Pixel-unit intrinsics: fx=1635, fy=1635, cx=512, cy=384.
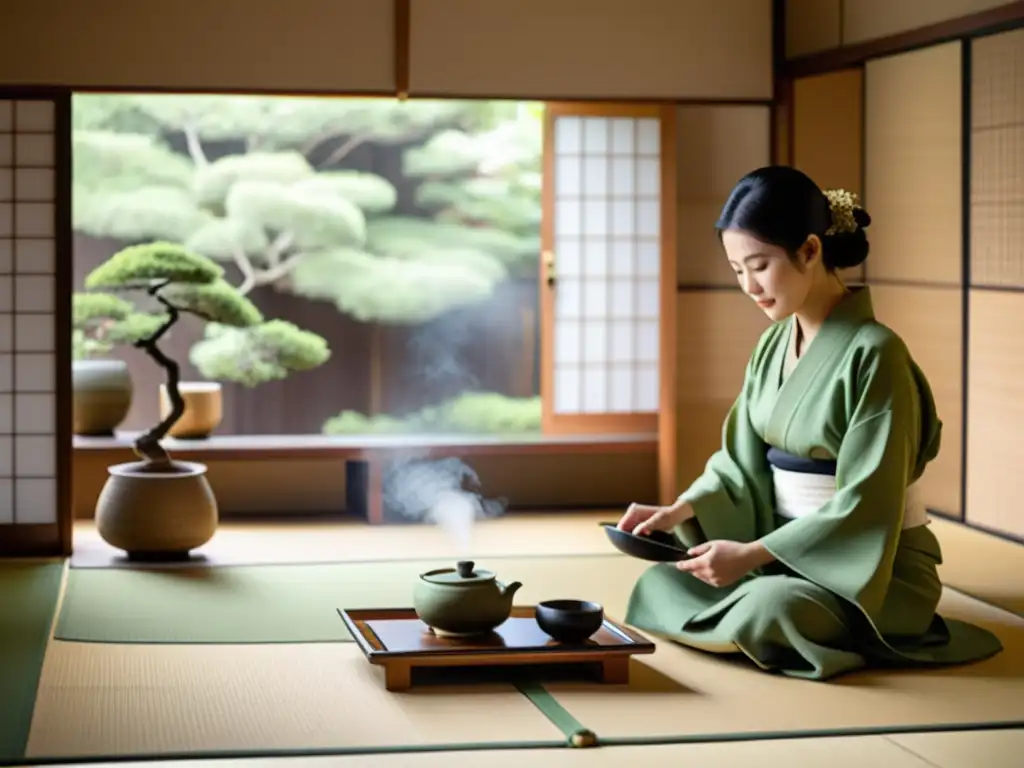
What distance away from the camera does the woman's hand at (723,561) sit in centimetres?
404

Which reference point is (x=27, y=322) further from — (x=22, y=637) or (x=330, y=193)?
(x=330, y=193)

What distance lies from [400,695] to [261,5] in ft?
11.5

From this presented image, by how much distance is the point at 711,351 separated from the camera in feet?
23.2

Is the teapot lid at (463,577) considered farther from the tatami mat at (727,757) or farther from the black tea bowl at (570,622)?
the tatami mat at (727,757)

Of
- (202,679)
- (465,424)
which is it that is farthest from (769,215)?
(465,424)

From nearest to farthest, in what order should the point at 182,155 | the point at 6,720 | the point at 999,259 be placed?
1. the point at 6,720
2. the point at 999,259
3. the point at 182,155

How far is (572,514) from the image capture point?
7.09 metres

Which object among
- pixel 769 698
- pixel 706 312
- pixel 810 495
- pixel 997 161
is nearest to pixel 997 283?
pixel 997 161

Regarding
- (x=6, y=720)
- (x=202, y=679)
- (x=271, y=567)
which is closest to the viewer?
(x=6, y=720)

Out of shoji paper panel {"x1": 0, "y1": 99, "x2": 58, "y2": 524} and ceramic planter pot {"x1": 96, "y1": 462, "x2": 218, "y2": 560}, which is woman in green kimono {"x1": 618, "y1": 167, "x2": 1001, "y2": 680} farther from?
shoji paper panel {"x1": 0, "y1": 99, "x2": 58, "y2": 524}

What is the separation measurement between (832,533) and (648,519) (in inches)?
20.5

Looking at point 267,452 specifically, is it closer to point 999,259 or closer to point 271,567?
point 271,567

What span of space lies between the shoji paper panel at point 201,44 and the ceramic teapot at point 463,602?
10.1ft

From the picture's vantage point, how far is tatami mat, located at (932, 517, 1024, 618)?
5172mm
